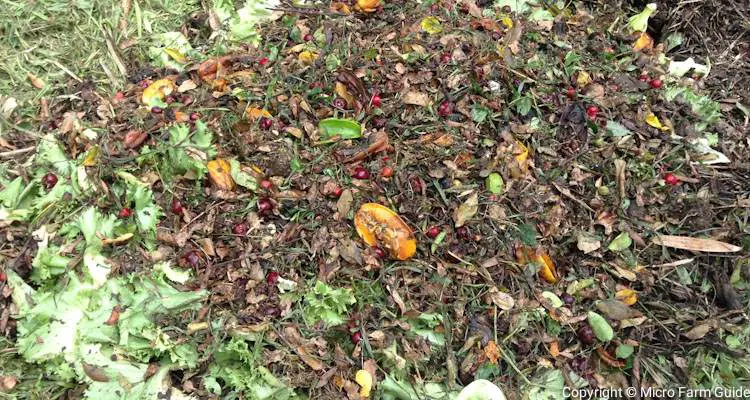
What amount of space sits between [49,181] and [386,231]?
1598 millimetres

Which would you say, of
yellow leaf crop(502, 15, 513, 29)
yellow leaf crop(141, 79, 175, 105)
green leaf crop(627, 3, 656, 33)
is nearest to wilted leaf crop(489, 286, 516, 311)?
yellow leaf crop(502, 15, 513, 29)

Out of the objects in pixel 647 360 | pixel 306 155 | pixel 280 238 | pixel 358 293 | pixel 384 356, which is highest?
pixel 306 155

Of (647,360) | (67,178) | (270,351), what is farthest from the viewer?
(67,178)

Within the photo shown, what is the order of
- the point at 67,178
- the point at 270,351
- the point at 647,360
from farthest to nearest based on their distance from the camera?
the point at 67,178
the point at 647,360
the point at 270,351

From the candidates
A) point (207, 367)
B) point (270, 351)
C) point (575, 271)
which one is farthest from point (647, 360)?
point (207, 367)

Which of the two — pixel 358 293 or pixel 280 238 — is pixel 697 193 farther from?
pixel 280 238

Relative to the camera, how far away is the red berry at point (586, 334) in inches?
103

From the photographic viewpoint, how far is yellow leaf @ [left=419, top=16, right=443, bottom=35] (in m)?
3.30

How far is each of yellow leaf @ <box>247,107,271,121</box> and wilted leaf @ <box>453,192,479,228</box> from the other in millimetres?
1023

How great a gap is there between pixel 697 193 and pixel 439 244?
4.44ft

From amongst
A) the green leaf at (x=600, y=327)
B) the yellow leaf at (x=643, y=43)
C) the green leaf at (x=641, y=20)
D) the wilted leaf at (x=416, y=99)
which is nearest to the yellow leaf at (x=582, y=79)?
the yellow leaf at (x=643, y=43)

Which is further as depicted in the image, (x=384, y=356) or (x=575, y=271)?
(x=575, y=271)

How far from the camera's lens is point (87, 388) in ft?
8.13

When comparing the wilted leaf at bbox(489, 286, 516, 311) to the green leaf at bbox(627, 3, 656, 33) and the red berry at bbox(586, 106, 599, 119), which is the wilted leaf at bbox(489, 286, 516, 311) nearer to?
the red berry at bbox(586, 106, 599, 119)
